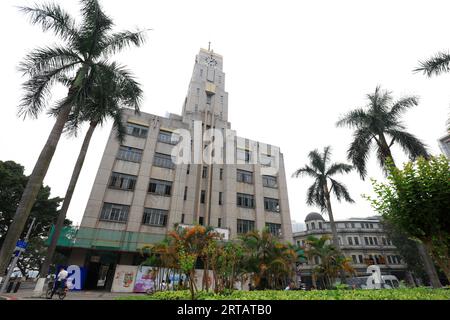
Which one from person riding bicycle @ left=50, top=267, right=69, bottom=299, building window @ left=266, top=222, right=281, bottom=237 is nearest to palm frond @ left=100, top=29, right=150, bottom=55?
person riding bicycle @ left=50, top=267, right=69, bottom=299

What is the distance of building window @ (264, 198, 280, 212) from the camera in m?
32.0

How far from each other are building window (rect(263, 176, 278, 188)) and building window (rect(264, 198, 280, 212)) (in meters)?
2.15

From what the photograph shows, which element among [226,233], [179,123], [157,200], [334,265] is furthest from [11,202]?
[334,265]

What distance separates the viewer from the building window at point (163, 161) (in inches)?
1139

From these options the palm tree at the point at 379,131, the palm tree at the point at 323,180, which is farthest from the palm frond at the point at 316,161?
the palm tree at the point at 379,131

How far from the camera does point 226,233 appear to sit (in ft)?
83.9

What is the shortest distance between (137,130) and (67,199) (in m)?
16.0

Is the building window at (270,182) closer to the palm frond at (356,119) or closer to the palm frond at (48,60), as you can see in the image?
the palm frond at (356,119)

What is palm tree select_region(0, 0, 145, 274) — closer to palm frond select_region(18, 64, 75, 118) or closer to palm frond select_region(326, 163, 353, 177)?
palm frond select_region(18, 64, 75, 118)

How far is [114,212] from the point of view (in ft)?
79.9
